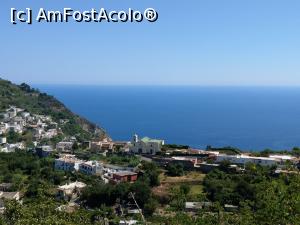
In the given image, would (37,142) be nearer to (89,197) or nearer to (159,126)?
(89,197)

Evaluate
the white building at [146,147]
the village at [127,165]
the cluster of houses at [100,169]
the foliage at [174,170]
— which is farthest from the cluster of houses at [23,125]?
the foliage at [174,170]

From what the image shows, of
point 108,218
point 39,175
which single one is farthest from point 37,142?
point 108,218

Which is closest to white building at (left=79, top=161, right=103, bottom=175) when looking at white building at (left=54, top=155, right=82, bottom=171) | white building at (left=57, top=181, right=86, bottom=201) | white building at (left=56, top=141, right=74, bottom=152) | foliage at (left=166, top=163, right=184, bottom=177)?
white building at (left=54, top=155, right=82, bottom=171)

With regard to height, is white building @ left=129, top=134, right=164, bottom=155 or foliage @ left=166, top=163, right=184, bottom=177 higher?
white building @ left=129, top=134, right=164, bottom=155

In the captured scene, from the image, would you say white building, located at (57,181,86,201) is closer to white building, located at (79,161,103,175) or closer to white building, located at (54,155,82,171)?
white building, located at (79,161,103,175)

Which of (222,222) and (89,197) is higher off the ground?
(222,222)

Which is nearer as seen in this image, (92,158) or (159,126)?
(92,158)
